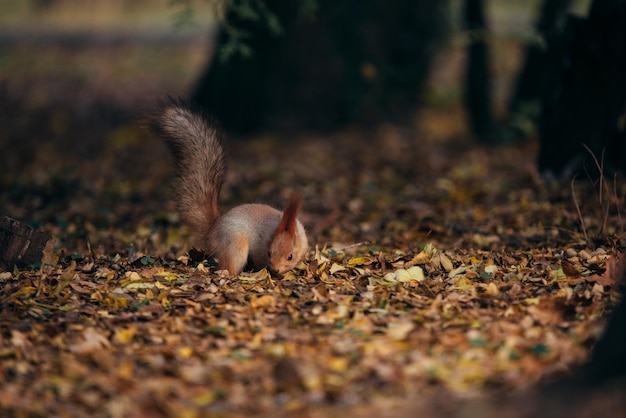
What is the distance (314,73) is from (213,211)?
8661mm

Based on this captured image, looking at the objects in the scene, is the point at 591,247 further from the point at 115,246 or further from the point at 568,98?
the point at 115,246

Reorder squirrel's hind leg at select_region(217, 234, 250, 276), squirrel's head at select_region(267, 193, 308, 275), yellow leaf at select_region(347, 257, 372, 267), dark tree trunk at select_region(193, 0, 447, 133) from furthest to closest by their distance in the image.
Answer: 1. dark tree trunk at select_region(193, 0, 447, 133)
2. yellow leaf at select_region(347, 257, 372, 267)
3. squirrel's hind leg at select_region(217, 234, 250, 276)
4. squirrel's head at select_region(267, 193, 308, 275)

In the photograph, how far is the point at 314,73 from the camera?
1489cm

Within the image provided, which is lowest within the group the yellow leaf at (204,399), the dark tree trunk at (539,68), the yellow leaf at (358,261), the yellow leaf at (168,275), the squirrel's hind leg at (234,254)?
the yellow leaf at (204,399)

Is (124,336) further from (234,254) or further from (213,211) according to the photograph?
(213,211)

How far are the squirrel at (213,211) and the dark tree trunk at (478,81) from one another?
7.56 m

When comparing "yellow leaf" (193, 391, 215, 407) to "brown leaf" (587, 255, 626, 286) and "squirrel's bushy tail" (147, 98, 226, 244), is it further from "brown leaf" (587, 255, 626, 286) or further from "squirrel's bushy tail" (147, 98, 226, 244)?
"brown leaf" (587, 255, 626, 286)

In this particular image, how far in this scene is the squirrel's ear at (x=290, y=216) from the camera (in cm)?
575

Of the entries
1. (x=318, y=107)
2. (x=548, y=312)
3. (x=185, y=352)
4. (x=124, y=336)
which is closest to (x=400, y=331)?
(x=548, y=312)

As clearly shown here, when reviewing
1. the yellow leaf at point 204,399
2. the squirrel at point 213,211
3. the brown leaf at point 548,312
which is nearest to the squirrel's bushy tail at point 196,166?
the squirrel at point 213,211

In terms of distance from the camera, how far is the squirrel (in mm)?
6160

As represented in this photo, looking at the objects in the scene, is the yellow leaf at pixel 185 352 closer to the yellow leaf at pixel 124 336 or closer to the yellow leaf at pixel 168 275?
the yellow leaf at pixel 124 336

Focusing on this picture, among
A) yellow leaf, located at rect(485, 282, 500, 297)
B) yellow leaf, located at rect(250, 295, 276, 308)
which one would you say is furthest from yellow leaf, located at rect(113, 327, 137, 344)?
yellow leaf, located at rect(485, 282, 500, 297)

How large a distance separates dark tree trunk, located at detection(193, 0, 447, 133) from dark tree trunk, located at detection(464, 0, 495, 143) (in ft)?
3.68
